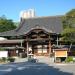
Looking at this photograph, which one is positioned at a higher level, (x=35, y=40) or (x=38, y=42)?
(x=35, y=40)

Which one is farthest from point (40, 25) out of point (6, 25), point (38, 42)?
point (6, 25)

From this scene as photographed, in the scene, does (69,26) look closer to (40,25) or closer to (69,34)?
(69,34)

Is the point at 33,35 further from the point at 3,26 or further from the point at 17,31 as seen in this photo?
the point at 3,26

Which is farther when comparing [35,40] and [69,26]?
[35,40]

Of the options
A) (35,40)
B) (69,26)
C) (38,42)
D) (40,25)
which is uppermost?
(40,25)

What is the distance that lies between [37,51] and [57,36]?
14.3 feet

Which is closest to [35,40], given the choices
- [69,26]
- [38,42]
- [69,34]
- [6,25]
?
[38,42]

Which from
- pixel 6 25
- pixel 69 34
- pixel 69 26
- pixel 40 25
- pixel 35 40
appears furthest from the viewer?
pixel 6 25

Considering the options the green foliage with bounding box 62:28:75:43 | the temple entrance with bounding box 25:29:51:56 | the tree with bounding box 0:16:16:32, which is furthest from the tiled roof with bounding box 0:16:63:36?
the tree with bounding box 0:16:16:32

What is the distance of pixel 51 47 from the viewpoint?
140ft

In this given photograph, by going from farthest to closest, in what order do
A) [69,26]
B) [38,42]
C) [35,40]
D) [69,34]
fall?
1. [38,42]
2. [35,40]
3. [69,26]
4. [69,34]

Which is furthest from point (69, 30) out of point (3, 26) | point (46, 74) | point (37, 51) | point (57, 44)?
point (3, 26)

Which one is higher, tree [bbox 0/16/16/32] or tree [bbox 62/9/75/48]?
tree [bbox 0/16/16/32]

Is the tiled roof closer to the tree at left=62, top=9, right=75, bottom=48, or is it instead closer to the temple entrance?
the temple entrance
